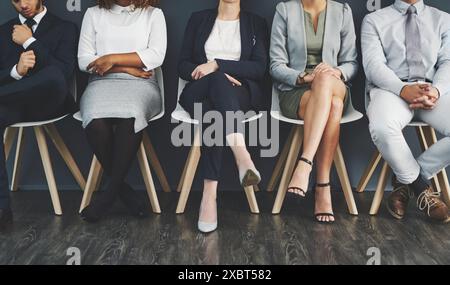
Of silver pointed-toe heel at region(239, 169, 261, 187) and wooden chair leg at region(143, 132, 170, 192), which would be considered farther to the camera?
wooden chair leg at region(143, 132, 170, 192)

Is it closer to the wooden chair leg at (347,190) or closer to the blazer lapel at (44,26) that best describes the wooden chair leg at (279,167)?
the wooden chair leg at (347,190)

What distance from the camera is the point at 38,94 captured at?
3.26 meters

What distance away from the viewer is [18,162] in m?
3.76

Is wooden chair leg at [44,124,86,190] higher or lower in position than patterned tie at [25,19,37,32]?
lower

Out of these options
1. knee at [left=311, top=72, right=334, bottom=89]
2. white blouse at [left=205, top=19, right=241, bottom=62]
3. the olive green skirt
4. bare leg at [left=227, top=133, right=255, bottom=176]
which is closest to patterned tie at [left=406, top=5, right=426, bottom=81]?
the olive green skirt

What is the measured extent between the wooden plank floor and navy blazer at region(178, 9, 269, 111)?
630 mm

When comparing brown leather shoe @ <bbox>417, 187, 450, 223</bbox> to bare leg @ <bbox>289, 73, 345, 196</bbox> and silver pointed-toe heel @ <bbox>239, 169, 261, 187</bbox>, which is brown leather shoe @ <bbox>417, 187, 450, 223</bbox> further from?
silver pointed-toe heel @ <bbox>239, 169, 261, 187</bbox>

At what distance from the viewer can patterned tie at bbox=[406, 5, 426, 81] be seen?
343 centimetres

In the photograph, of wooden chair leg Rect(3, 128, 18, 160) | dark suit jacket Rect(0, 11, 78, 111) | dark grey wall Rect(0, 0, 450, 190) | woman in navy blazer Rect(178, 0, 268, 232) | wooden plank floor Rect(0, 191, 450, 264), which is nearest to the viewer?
wooden plank floor Rect(0, 191, 450, 264)

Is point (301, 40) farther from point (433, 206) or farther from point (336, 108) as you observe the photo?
point (433, 206)

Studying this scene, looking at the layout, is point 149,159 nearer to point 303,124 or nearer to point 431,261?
point 303,124

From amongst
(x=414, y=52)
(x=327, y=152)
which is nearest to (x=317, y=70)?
(x=327, y=152)
